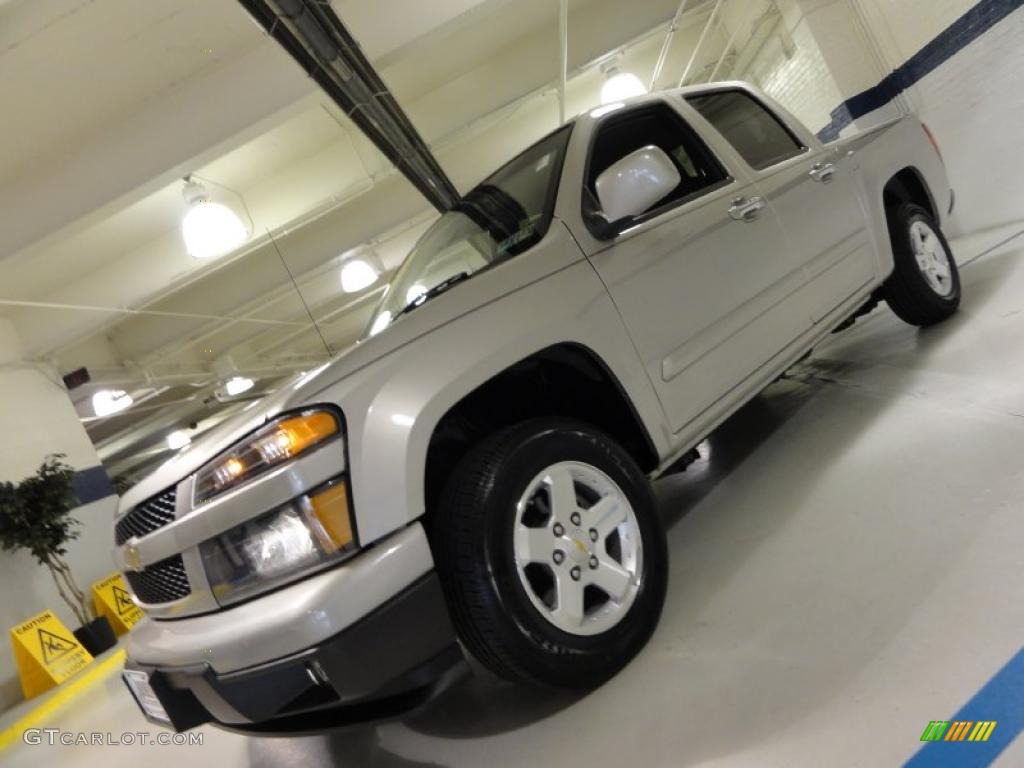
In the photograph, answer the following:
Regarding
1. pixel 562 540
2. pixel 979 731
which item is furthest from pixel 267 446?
pixel 979 731

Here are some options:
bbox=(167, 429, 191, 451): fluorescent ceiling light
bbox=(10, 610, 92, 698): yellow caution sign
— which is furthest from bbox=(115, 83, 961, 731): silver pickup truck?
bbox=(167, 429, 191, 451): fluorescent ceiling light

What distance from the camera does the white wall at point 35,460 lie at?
7320mm

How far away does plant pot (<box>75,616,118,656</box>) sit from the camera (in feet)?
24.7

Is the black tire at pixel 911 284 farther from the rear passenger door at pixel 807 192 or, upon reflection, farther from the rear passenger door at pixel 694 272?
the rear passenger door at pixel 694 272

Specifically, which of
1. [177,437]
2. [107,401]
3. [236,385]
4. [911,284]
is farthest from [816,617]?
[177,437]

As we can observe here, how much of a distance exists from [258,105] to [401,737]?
16.9 feet

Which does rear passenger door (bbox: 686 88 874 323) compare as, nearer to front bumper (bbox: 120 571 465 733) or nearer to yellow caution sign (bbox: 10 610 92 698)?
front bumper (bbox: 120 571 465 733)

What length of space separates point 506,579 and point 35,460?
910 cm

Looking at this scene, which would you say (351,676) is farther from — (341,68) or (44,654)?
(44,654)

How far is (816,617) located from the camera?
5.93ft

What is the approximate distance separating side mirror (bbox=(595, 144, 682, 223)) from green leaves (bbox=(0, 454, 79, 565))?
7313mm

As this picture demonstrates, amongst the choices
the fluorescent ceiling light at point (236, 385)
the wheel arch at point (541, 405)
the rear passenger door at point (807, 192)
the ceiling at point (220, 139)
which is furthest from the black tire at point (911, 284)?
the fluorescent ceiling light at point (236, 385)

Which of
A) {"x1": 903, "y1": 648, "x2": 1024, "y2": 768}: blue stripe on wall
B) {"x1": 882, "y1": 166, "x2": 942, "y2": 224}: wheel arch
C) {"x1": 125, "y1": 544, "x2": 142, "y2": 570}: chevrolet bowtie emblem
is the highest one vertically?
{"x1": 125, "y1": 544, "x2": 142, "y2": 570}: chevrolet bowtie emblem

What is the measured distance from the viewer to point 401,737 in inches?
82.6
